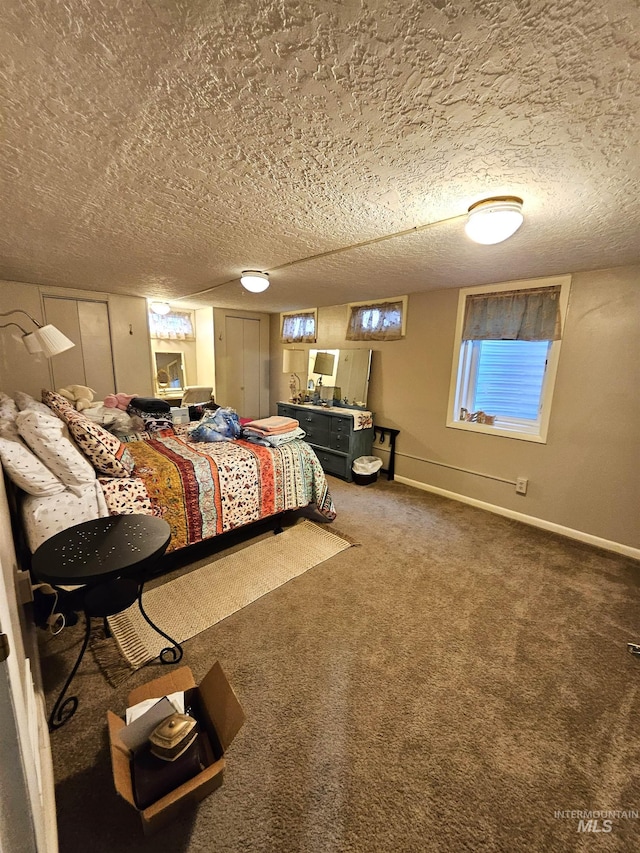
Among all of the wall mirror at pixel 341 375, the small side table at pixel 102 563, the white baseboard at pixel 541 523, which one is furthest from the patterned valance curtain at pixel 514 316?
the small side table at pixel 102 563

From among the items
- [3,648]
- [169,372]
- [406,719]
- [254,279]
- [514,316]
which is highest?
[254,279]

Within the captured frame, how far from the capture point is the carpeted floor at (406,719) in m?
1.06

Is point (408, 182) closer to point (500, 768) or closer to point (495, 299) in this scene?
point (495, 299)

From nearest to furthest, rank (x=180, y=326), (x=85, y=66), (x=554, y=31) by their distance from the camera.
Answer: (x=554, y=31)
(x=85, y=66)
(x=180, y=326)

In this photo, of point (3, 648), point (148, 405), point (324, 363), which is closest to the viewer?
point (3, 648)

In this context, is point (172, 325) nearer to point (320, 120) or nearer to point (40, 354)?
point (40, 354)

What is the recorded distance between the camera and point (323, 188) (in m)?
1.54

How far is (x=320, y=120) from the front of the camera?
110 cm

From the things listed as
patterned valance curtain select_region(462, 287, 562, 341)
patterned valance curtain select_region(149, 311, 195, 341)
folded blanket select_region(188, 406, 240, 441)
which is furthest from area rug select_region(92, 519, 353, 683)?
patterned valance curtain select_region(149, 311, 195, 341)

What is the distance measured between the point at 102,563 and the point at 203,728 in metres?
0.73

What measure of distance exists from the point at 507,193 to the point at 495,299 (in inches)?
71.4

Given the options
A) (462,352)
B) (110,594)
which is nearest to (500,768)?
(110,594)

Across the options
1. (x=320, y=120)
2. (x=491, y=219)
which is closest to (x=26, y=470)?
(x=320, y=120)

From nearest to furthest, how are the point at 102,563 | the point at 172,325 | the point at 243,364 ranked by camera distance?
Answer: the point at 102,563 → the point at 172,325 → the point at 243,364
